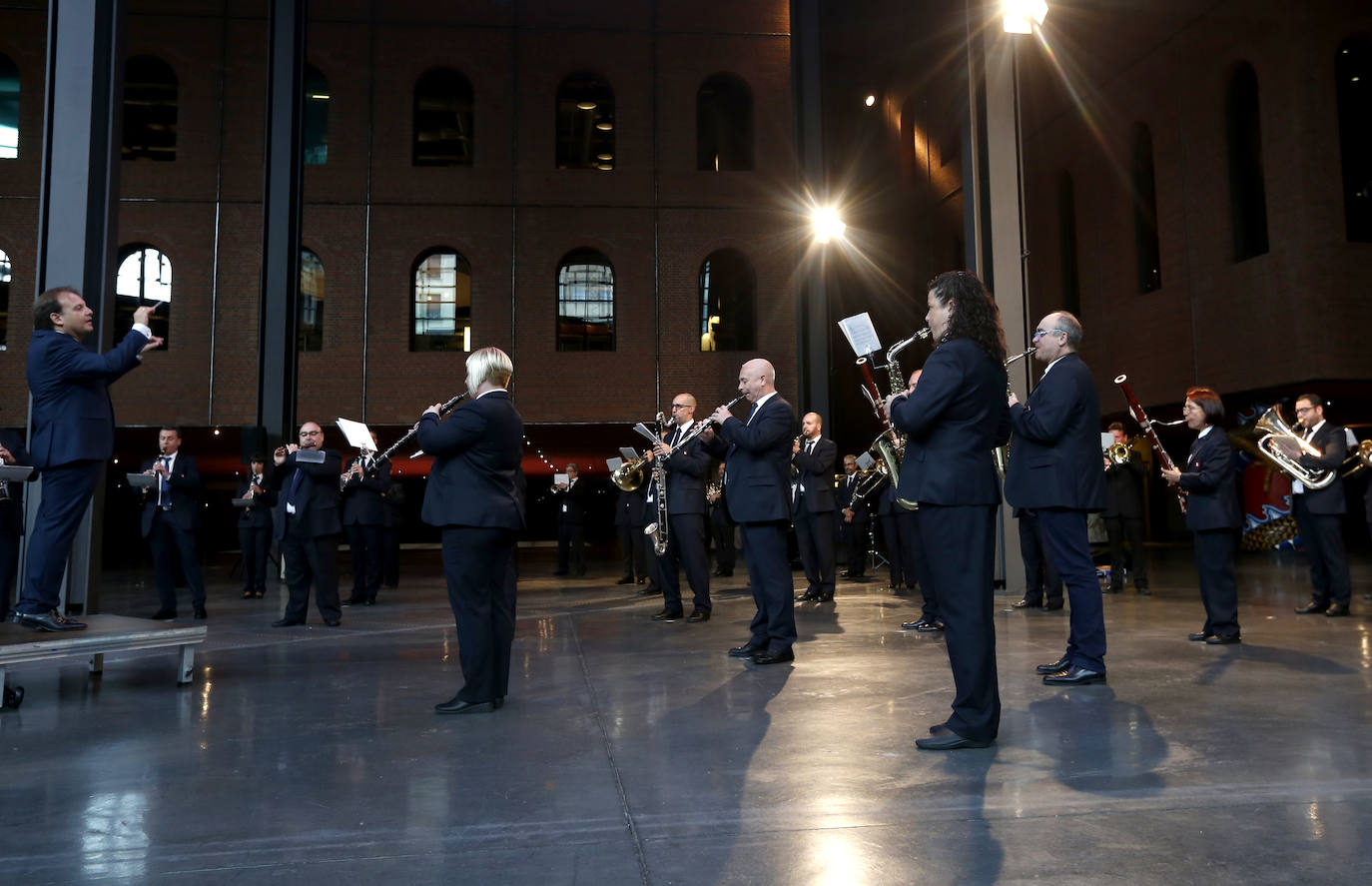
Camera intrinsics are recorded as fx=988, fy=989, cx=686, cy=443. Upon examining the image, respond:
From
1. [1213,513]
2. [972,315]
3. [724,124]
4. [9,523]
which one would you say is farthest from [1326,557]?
[724,124]

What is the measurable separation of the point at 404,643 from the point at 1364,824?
20.8 ft

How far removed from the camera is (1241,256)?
58.6 ft

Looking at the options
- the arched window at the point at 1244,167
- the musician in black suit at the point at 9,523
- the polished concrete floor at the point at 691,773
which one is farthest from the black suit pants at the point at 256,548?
the arched window at the point at 1244,167

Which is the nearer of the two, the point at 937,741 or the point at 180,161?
the point at 937,741

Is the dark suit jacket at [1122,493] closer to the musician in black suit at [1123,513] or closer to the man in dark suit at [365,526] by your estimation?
the musician in black suit at [1123,513]

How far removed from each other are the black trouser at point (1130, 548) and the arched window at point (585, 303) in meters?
11.3

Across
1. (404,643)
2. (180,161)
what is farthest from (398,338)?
(404,643)

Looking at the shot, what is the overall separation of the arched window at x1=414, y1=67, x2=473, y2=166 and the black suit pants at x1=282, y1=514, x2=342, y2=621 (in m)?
13.2

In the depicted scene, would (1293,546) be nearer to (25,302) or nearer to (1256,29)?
(1256,29)

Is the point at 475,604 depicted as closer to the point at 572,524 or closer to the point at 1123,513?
the point at 1123,513

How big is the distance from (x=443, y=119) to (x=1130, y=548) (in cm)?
1558

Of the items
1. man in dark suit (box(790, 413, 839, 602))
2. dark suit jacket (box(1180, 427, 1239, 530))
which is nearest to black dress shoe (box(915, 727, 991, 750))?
dark suit jacket (box(1180, 427, 1239, 530))

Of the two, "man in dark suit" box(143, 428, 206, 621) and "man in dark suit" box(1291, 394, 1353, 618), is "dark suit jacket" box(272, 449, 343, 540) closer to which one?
"man in dark suit" box(143, 428, 206, 621)

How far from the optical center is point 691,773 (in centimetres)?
365
